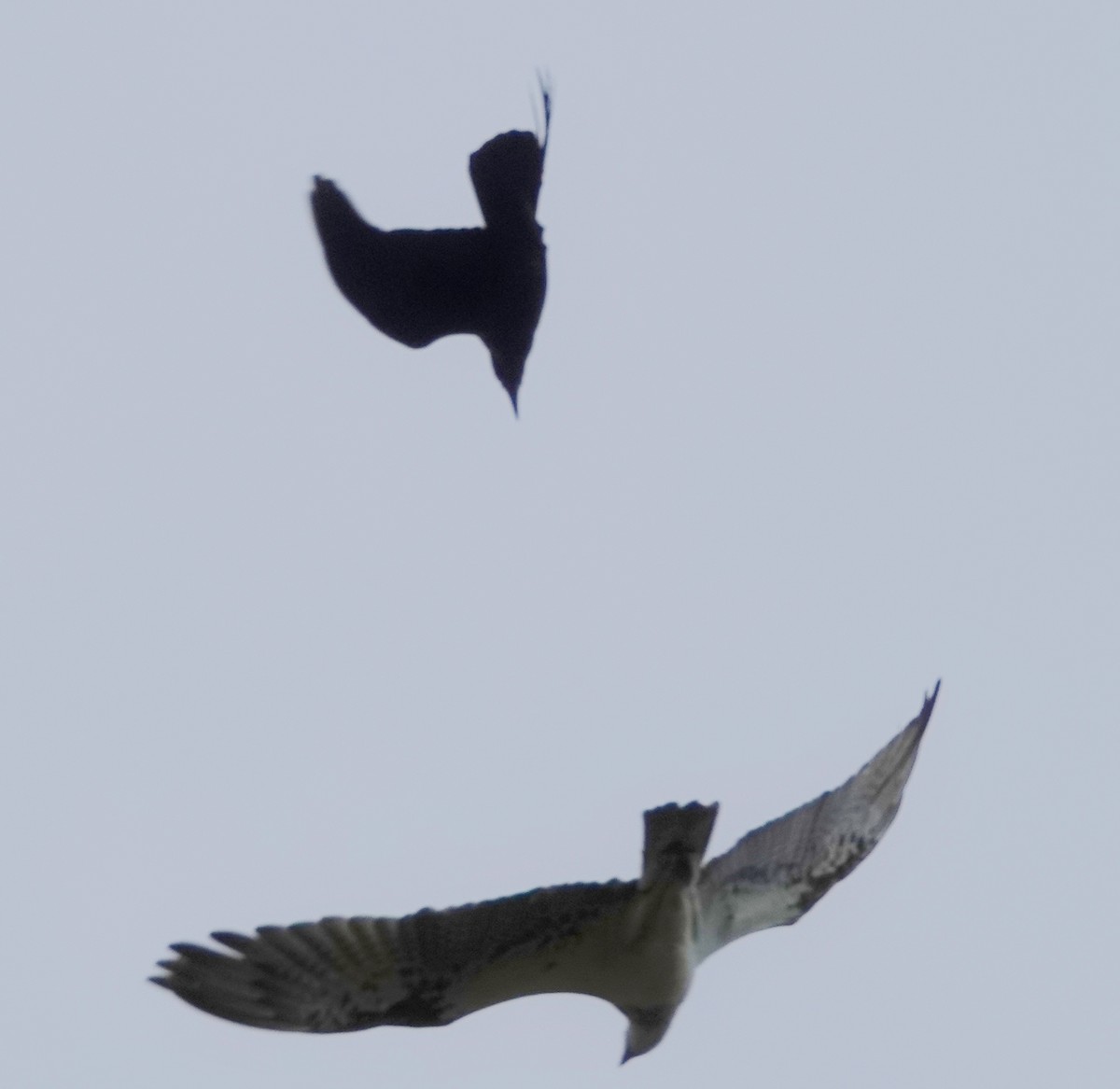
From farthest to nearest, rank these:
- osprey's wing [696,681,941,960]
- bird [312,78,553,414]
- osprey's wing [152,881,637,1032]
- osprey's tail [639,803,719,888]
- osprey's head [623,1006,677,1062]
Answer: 1. osprey's wing [696,681,941,960]
2. bird [312,78,553,414]
3. osprey's head [623,1006,677,1062]
4. osprey's tail [639,803,719,888]
5. osprey's wing [152,881,637,1032]

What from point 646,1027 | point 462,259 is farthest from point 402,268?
point 646,1027

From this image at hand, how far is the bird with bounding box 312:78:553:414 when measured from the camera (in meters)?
8.41

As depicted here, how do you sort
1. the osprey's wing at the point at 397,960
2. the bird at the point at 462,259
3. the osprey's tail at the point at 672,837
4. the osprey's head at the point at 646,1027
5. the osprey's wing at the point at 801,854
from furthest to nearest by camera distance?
the osprey's wing at the point at 801,854
the bird at the point at 462,259
the osprey's head at the point at 646,1027
the osprey's tail at the point at 672,837
the osprey's wing at the point at 397,960

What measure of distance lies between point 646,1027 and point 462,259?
2.44 meters

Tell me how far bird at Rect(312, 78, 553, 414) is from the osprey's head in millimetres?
2147

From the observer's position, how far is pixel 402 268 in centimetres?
852

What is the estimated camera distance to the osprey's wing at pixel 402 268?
27.8ft

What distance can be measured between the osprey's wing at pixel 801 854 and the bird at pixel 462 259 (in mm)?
1801

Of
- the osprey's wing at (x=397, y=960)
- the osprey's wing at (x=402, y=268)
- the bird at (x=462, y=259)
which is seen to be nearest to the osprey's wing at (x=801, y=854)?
the osprey's wing at (x=397, y=960)

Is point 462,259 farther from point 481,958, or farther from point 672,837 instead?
point 481,958

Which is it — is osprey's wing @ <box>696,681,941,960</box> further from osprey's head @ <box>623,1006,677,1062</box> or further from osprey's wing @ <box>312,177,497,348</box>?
osprey's wing @ <box>312,177,497,348</box>

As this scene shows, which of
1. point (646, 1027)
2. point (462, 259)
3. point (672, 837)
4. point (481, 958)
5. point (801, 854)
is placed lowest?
point (646, 1027)

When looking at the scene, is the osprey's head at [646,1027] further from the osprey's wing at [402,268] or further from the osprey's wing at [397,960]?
the osprey's wing at [402,268]

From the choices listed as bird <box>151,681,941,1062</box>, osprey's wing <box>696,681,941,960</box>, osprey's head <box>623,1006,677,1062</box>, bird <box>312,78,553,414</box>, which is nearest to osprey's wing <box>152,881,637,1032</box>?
bird <box>151,681,941,1062</box>
